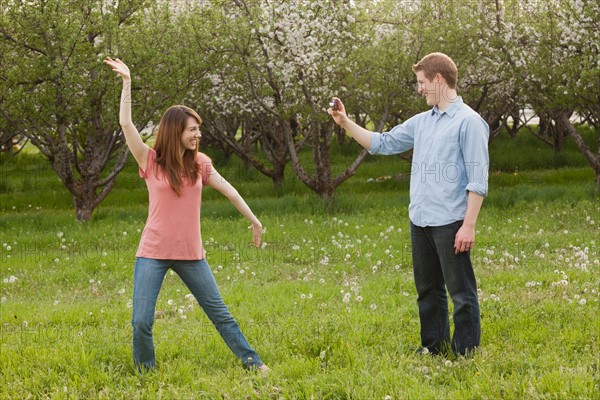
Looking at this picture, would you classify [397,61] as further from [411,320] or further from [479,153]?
[479,153]

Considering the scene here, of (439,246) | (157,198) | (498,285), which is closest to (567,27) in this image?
(498,285)

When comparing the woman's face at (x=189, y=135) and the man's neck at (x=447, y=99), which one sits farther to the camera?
the man's neck at (x=447, y=99)

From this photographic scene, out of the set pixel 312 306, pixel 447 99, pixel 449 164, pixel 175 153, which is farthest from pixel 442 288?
pixel 175 153

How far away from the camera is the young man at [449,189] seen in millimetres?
5461

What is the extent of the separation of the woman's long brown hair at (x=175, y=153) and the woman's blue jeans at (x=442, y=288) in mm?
1732

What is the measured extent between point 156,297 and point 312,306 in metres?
2.51

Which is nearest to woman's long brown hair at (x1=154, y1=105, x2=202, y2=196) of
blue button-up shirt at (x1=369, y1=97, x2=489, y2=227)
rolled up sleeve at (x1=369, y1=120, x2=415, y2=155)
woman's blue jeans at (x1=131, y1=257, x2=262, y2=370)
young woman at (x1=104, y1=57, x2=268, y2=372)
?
young woman at (x1=104, y1=57, x2=268, y2=372)

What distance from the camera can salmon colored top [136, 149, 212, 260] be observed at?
542 centimetres

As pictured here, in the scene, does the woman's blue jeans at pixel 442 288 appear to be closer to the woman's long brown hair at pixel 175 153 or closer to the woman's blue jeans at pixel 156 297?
the woman's blue jeans at pixel 156 297

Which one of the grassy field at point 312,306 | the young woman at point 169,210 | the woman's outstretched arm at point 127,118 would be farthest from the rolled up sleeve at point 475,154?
the woman's outstretched arm at point 127,118

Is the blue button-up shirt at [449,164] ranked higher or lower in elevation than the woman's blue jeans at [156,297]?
higher

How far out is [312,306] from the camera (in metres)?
7.75

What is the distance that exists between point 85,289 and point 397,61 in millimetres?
9024

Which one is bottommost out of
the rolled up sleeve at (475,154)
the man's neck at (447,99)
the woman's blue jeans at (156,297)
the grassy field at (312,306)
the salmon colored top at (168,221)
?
the grassy field at (312,306)
